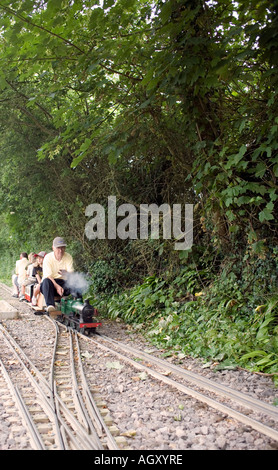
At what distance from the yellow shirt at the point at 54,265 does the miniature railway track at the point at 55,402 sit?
2.57 meters

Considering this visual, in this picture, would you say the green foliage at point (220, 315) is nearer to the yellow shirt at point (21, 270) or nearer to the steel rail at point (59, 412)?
the steel rail at point (59, 412)

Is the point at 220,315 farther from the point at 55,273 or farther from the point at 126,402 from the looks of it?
the point at 55,273

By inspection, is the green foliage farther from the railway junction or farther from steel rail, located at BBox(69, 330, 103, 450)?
steel rail, located at BBox(69, 330, 103, 450)

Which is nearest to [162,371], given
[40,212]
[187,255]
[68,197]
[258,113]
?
[187,255]

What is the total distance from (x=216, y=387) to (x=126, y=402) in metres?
1.17

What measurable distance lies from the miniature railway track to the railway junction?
1cm

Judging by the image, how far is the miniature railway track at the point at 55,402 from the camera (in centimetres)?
352

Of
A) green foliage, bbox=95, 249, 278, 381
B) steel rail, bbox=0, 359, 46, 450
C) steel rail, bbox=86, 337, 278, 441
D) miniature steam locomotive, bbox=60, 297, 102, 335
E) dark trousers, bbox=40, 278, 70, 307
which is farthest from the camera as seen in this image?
dark trousers, bbox=40, 278, 70, 307

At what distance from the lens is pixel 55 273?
955 centimetres

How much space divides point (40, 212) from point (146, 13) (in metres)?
12.5

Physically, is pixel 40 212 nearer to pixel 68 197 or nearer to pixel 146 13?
pixel 68 197

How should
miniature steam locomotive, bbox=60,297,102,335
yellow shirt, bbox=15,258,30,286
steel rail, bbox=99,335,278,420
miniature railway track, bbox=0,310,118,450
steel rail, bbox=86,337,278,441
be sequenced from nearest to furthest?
1. miniature railway track, bbox=0,310,118,450
2. steel rail, bbox=86,337,278,441
3. steel rail, bbox=99,335,278,420
4. miniature steam locomotive, bbox=60,297,102,335
5. yellow shirt, bbox=15,258,30,286

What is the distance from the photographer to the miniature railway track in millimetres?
3521

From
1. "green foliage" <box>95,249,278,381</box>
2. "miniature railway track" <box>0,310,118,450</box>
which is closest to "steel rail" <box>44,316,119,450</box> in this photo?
"miniature railway track" <box>0,310,118,450</box>
